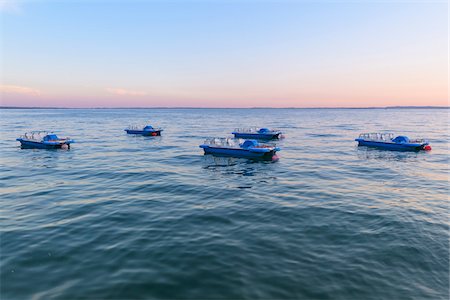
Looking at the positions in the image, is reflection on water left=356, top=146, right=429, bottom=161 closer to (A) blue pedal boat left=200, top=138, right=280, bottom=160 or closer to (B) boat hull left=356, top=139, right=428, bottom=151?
(B) boat hull left=356, top=139, right=428, bottom=151

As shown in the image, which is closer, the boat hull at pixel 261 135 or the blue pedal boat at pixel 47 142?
the blue pedal boat at pixel 47 142

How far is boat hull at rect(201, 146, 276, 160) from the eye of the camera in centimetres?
3925

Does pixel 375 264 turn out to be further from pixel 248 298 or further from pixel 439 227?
pixel 439 227

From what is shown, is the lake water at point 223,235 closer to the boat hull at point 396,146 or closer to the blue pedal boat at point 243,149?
the blue pedal boat at point 243,149

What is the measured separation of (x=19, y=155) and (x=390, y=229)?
47.0 metres

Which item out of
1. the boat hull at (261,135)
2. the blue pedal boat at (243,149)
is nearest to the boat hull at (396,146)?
the boat hull at (261,135)

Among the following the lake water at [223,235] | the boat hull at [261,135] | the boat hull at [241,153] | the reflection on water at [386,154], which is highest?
the boat hull at [261,135]

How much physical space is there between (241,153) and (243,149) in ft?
2.36

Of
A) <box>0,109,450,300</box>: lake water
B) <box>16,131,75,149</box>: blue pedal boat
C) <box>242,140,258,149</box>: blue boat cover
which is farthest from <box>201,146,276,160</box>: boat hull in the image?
<box>16,131,75,149</box>: blue pedal boat

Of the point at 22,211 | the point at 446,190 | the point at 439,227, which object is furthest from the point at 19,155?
the point at 446,190

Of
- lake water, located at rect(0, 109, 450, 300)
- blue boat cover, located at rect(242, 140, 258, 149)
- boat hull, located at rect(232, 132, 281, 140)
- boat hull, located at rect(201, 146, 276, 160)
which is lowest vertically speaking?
lake water, located at rect(0, 109, 450, 300)

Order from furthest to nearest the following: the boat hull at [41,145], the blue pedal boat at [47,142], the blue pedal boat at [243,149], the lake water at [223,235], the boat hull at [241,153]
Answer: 1. the boat hull at [41,145]
2. the blue pedal boat at [47,142]
3. the boat hull at [241,153]
4. the blue pedal boat at [243,149]
5. the lake water at [223,235]

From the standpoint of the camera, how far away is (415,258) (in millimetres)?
13227

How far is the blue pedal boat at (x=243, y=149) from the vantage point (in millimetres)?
39125
